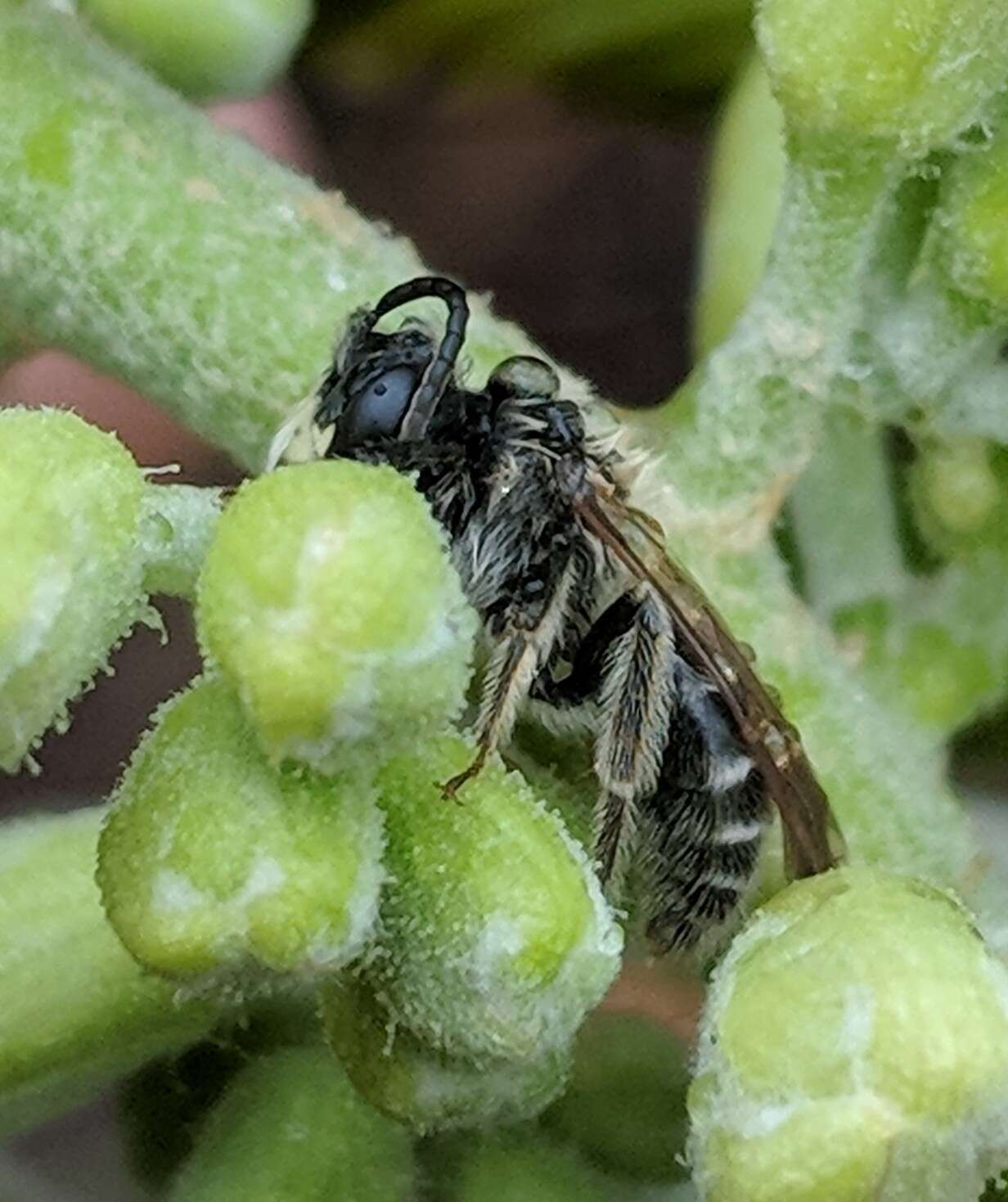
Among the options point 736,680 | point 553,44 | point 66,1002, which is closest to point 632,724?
point 736,680

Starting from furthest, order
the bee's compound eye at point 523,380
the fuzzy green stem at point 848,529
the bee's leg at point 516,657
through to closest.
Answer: the fuzzy green stem at point 848,529, the bee's compound eye at point 523,380, the bee's leg at point 516,657

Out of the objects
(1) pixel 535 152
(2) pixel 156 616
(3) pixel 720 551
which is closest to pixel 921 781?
(3) pixel 720 551

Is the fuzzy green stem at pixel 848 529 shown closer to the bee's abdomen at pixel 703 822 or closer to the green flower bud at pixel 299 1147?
the bee's abdomen at pixel 703 822

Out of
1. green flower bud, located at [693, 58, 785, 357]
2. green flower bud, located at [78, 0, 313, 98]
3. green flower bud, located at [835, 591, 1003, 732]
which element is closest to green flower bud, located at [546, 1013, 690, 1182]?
green flower bud, located at [835, 591, 1003, 732]

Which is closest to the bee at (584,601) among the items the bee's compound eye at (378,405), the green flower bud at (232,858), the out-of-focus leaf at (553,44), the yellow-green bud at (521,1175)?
the bee's compound eye at (378,405)

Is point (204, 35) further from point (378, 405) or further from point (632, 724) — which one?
point (632, 724)

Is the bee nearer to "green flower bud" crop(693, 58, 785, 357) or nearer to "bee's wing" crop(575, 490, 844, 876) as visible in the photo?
"bee's wing" crop(575, 490, 844, 876)

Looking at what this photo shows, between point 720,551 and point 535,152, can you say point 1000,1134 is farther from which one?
point 535,152
